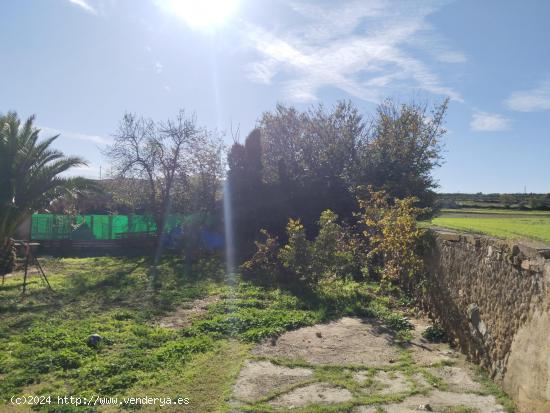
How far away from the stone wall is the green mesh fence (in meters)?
16.1

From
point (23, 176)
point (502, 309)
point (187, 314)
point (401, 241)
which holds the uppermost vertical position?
point (23, 176)

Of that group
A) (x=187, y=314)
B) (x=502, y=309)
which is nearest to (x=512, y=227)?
(x=502, y=309)

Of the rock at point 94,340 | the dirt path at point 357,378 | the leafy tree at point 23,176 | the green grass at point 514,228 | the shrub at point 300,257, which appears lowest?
the dirt path at point 357,378

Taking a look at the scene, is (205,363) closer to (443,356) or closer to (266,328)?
(266,328)

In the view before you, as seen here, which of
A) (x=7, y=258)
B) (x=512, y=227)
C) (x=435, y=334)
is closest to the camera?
(x=435, y=334)

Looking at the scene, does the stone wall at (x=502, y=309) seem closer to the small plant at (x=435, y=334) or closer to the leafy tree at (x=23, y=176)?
the small plant at (x=435, y=334)

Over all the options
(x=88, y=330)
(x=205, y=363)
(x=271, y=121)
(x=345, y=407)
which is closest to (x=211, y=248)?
(x=271, y=121)

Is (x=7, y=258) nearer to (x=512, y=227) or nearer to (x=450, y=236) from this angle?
(x=450, y=236)

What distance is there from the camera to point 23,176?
1215cm

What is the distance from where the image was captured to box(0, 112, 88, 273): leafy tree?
11.5 metres

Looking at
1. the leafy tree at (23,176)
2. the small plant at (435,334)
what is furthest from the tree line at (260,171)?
the small plant at (435,334)

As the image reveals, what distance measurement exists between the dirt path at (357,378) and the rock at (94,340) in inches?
81.3

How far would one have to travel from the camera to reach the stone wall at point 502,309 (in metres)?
3.79

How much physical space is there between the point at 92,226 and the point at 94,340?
18.7m
